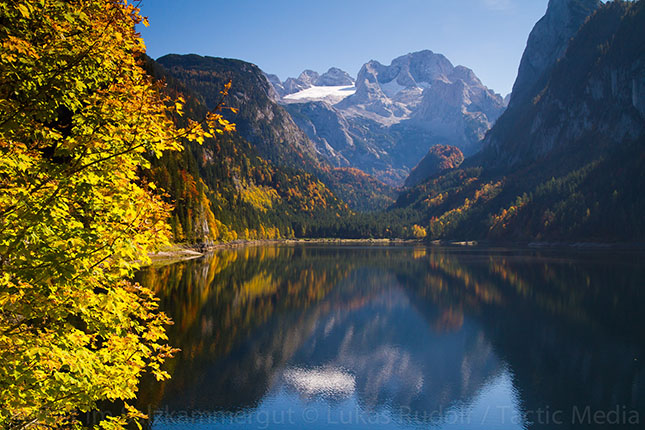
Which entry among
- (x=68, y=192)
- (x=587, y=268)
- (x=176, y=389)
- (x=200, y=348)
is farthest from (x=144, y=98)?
(x=587, y=268)

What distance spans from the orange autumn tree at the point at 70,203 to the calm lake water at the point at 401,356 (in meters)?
15.1

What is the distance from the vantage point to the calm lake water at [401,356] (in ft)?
84.3

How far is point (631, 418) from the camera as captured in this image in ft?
79.7

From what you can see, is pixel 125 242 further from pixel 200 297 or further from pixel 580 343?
pixel 200 297

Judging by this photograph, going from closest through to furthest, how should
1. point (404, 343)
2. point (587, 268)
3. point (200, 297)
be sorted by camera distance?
1. point (404, 343)
2. point (200, 297)
3. point (587, 268)

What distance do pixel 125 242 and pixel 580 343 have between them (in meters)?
43.2

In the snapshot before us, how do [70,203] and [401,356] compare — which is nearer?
[70,203]

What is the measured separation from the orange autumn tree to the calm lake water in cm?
1507

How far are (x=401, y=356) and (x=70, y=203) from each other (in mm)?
34408

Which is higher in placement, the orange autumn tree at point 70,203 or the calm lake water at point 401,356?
the orange autumn tree at point 70,203

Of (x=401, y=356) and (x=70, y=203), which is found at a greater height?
(x=70, y=203)

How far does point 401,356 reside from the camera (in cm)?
3919

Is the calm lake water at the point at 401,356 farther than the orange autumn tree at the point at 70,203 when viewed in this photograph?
Yes

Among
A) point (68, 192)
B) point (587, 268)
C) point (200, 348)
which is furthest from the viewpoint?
point (587, 268)
